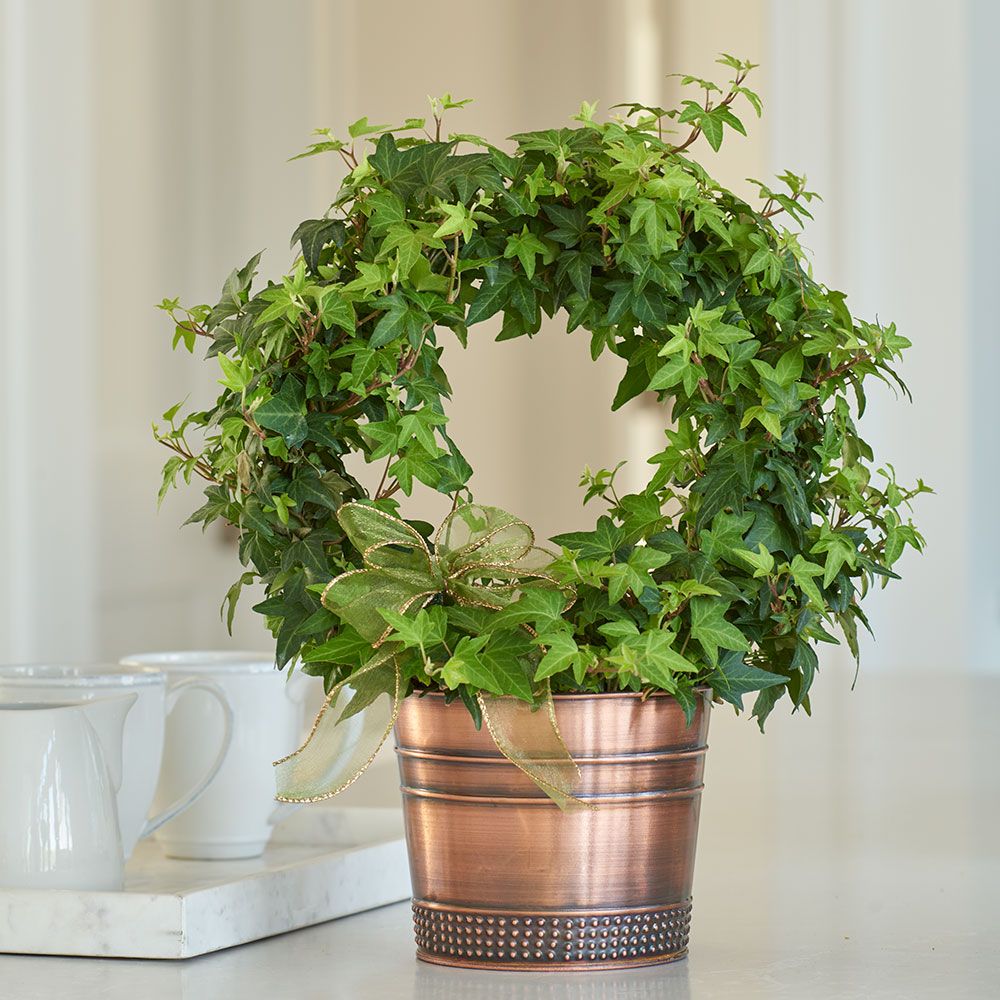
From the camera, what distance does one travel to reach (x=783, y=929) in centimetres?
68

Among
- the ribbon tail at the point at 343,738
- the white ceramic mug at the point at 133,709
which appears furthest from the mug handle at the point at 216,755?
the ribbon tail at the point at 343,738

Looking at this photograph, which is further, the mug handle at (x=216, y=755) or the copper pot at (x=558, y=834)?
the mug handle at (x=216, y=755)

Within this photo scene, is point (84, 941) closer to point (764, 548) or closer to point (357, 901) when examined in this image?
point (357, 901)

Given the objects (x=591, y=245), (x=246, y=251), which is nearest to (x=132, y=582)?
(x=246, y=251)

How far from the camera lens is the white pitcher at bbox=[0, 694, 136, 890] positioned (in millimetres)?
618

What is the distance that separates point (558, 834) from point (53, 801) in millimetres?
212

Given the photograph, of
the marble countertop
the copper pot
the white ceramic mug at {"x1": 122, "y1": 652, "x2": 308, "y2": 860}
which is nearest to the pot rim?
the copper pot

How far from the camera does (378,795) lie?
1159 mm

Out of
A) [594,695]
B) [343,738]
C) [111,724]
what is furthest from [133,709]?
[594,695]

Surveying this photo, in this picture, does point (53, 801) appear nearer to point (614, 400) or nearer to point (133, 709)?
point (133, 709)

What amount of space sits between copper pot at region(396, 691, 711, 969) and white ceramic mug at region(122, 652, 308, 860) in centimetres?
21

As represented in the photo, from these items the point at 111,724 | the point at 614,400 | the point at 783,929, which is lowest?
the point at 783,929

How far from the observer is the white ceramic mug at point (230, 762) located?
0.77m

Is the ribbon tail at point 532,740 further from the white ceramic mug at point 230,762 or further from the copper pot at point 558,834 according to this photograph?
the white ceramic mug at point 230,762
